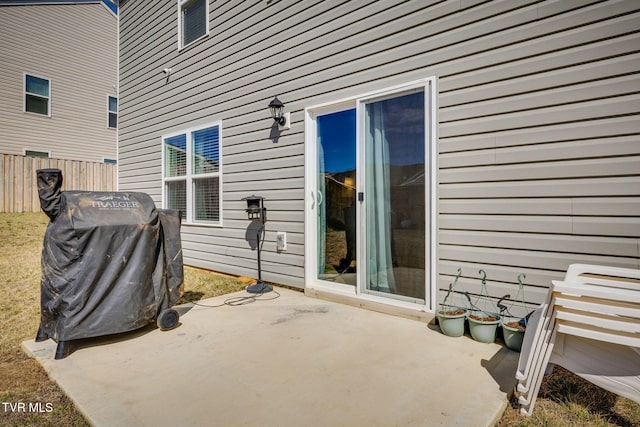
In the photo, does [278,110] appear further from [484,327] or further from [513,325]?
[513,325]

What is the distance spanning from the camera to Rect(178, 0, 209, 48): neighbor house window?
5.45 metres

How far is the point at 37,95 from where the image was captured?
10.3 metres

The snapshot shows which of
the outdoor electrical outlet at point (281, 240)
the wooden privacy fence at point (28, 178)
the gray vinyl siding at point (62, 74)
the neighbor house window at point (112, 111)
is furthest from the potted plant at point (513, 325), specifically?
the neighbor house window at point (112, 111)

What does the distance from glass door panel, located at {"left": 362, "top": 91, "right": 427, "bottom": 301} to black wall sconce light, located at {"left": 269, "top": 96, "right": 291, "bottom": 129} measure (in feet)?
3.51

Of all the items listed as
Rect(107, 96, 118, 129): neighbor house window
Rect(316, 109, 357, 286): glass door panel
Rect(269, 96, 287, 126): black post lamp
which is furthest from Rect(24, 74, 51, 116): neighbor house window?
Rect(316, 109, 357, 286): glass door panel

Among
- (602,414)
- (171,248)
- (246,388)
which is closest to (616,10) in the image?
(602,414)

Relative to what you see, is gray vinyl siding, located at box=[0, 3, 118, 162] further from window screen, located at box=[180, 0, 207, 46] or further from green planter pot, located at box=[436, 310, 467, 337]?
green planter pot, located at box=[436, 310, 467, 337]

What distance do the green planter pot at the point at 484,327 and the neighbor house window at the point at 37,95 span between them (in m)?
12.7

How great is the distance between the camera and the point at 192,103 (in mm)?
5547

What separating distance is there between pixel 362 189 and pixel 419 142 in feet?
2.25

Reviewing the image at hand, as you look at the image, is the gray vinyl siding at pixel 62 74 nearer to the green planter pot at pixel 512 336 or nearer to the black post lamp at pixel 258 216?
the black post lamp at pixel 258 216

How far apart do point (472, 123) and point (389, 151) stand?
756 millimetres

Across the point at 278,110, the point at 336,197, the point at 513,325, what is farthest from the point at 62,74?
the point at 513,325

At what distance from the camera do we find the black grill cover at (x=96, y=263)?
2324 mm
